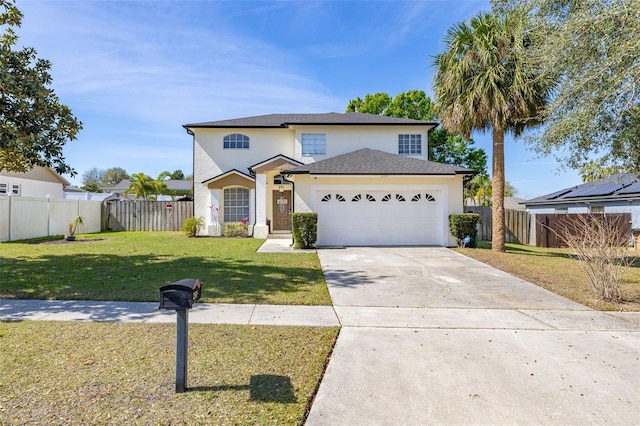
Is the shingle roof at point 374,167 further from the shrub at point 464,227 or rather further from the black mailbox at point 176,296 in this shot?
the black mailbox at point 176,296

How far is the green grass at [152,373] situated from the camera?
2871mm

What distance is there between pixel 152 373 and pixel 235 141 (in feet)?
57.4

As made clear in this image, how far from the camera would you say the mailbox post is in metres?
3.12

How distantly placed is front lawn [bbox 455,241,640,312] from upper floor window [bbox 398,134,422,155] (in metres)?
7.46

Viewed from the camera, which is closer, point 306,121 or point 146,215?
point 306,121

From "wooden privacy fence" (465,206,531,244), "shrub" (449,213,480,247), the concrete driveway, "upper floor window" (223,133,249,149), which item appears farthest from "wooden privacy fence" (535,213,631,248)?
"upper floor window" (223,133,249,149)

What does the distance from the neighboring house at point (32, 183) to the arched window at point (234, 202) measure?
44.5 ft

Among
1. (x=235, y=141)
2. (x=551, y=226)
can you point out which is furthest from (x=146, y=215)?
(x=551, y=226)

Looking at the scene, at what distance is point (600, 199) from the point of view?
19781 mm

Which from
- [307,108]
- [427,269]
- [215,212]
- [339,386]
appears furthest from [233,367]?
[307,108]

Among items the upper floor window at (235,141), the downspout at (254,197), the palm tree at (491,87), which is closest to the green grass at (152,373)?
the palm tree at (491,87)

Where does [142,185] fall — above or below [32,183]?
above

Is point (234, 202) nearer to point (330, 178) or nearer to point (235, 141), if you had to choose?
point (235, 141)

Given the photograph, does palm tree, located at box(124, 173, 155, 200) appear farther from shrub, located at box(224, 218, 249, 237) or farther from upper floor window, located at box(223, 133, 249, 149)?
shrub, located at box(224, 218, 249, 237)
